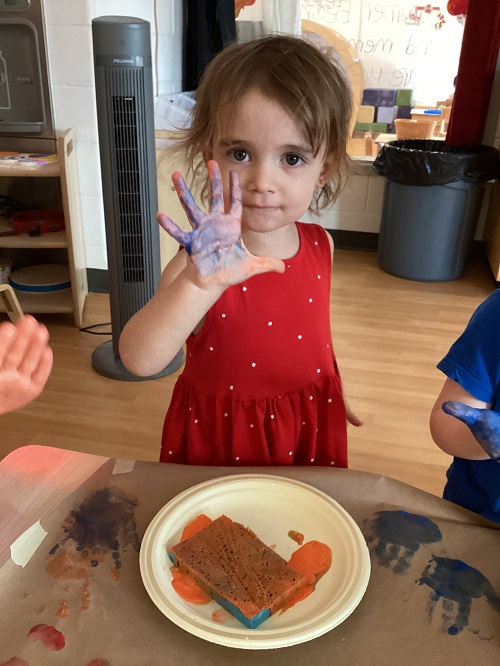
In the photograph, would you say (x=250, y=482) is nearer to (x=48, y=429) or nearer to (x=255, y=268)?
(x=255, y=268)

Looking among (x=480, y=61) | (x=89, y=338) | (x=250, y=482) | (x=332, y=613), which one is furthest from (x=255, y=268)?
(x=480, y=61)

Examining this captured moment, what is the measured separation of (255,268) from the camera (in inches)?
26.5

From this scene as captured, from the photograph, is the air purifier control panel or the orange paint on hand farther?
the air purifier control panel

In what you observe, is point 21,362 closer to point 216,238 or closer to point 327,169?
point 216,238

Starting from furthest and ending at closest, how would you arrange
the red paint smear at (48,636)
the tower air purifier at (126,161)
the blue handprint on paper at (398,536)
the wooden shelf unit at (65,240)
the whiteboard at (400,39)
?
the whiteboard at (400,39) < the wooden shelf unit at (65,240) < the tower air purifier at (126,161) < the blue handprint on paper at (398,536) < the red paint smear at (48,636)

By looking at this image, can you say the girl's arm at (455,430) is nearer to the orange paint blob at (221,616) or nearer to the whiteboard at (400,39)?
the orange paint blob at (221,616)

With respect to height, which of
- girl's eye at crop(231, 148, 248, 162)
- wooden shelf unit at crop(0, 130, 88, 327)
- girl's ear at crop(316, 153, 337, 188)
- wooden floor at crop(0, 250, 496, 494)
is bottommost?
wooden floor at crop(0, 250, 496, 494)

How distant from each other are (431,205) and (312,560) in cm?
272

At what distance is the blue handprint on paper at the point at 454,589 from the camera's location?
1.88 feet

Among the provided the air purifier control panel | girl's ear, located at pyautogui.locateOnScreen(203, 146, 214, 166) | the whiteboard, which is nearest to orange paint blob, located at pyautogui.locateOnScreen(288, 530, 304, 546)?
girl's ear, located at pyautogui.locateOnScreen(203, 146, 214, 166)

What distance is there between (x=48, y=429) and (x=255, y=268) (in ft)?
4.90

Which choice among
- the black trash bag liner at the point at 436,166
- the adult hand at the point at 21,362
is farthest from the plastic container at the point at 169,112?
the adult hand at the point at 21,362

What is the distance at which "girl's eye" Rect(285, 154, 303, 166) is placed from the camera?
80cm

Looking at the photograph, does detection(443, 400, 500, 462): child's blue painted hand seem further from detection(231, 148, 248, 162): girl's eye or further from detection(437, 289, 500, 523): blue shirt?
detection(231, 148, 248, 162): girl's eye
